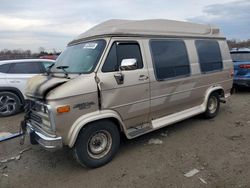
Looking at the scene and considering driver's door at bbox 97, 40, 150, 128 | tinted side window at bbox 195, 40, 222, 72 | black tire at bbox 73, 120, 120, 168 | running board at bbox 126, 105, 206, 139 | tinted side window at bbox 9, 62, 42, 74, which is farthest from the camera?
tinted side window at bbox 9, 62, 42, 74

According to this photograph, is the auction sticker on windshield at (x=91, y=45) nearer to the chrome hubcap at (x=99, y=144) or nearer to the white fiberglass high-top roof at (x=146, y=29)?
the white fiberglass high-top roof at (x=146, y=29)

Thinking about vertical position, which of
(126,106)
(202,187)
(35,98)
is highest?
(35,98)

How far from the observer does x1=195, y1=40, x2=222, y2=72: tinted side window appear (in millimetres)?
6398

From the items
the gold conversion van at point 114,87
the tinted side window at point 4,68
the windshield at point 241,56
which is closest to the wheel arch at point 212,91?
the gold conversion van at point 114,87

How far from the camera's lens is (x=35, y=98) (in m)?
4.34

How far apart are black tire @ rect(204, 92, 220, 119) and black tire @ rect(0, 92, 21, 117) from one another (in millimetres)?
5828

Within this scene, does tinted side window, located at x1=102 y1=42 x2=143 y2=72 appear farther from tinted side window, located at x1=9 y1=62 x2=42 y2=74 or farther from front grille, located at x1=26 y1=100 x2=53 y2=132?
tinted side window, located at x1=9 y1=62 x2=42 y2=74

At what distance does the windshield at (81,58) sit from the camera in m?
4.46

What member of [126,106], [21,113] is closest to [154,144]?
[126,106]

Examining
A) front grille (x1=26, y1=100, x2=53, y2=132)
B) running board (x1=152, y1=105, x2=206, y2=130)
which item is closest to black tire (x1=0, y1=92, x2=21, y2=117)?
front grille (x1=26, y1=100, x2=53, y2=132)

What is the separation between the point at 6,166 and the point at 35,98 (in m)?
1.44

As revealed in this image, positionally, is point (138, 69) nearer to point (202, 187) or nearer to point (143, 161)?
point (143, 161)

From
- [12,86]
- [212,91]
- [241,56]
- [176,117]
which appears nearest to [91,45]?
[176,117]

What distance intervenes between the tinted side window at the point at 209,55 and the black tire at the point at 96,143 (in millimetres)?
3052
